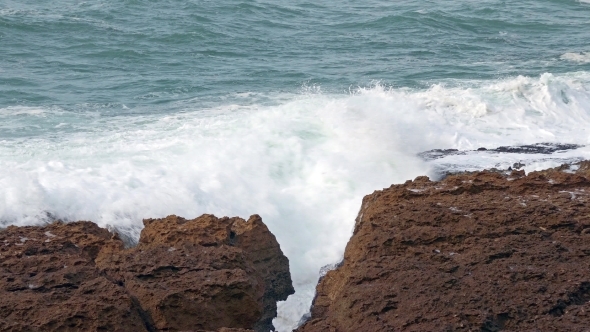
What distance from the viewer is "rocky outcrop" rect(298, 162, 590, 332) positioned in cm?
471

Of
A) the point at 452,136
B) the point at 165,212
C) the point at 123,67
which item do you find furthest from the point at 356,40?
the point at 165,212

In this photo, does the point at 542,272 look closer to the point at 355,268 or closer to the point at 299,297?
the point at 355,268

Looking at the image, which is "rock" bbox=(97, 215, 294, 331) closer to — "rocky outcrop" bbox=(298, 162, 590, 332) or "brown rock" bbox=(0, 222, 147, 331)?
"brown rock" bbox=(0, 222, 147, 331)

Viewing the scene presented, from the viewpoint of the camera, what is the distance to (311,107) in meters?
13.7

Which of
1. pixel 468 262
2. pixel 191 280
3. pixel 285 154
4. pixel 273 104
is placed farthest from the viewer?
pixel 273 104

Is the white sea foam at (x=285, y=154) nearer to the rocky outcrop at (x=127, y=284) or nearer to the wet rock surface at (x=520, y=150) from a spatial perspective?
the wet rock surface at (x=520, y=150)

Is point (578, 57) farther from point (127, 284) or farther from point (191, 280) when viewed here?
point (127, 284)

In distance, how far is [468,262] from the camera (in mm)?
5184

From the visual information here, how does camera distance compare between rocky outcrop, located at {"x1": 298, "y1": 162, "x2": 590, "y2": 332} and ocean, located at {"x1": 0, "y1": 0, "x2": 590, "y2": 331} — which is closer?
rocky outcrop, located at {"x1": 298, "y1": 162, "x2": 590, "y2": 332}

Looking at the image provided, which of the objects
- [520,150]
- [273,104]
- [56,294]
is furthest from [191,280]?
[273,104]

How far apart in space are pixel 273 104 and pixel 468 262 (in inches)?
370

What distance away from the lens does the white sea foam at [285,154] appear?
29.3 feet

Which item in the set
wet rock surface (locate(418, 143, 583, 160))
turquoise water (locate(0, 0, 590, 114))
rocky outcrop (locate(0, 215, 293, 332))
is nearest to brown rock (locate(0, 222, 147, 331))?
rocky outcrop (locate(0, 215, 293, 332))

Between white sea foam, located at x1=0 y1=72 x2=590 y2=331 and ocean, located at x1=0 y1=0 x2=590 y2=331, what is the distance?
34 millimetres
